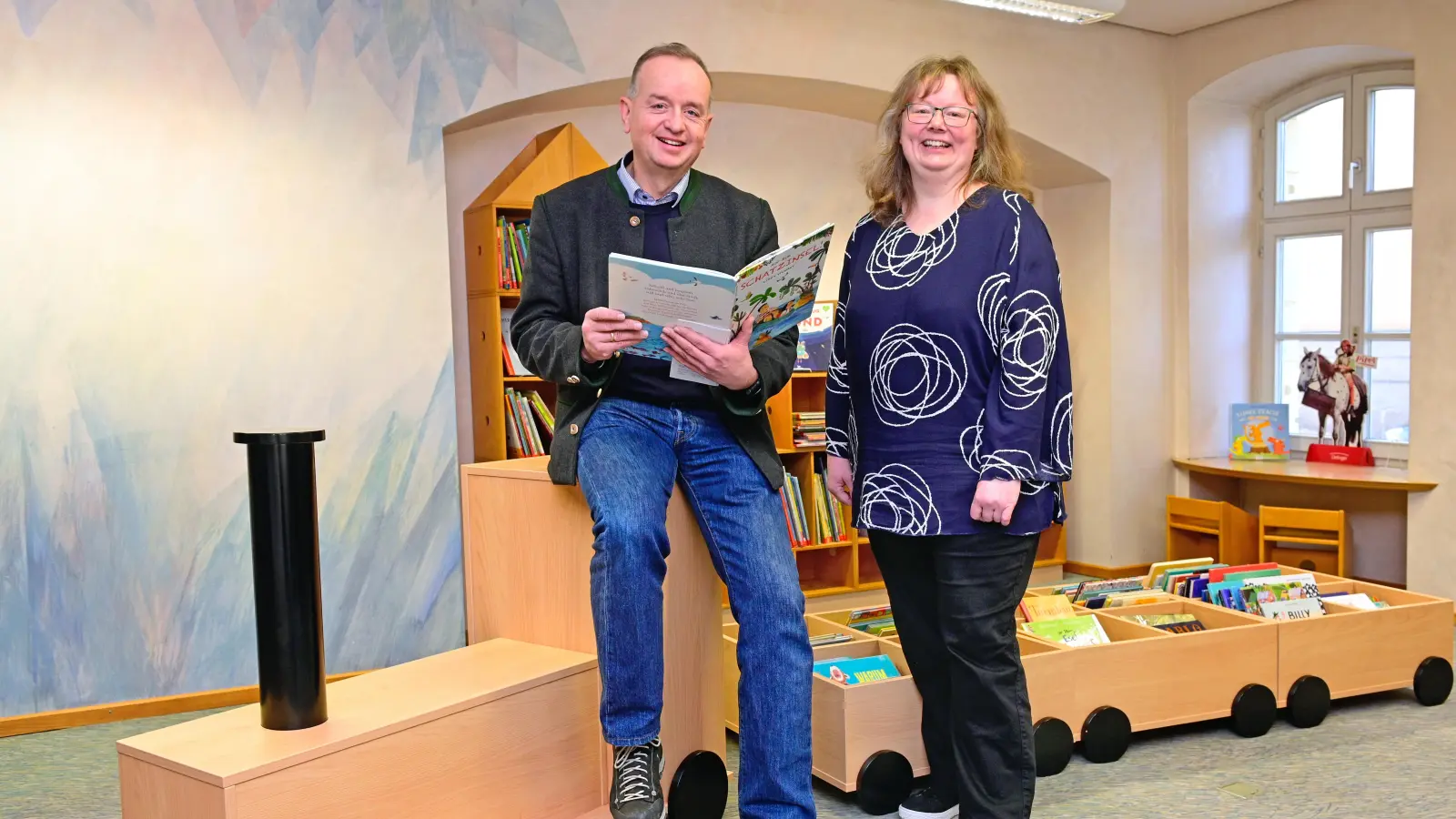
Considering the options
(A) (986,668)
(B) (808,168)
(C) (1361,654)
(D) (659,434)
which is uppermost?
(B) (808,168)

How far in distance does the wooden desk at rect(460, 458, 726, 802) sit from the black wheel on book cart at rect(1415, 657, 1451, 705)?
2228mm

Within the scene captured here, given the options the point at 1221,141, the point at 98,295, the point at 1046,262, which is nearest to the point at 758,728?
the point at 1046,262

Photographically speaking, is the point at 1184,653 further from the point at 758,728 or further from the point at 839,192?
the point at 839,192

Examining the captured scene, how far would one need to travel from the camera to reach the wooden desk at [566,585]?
246cm

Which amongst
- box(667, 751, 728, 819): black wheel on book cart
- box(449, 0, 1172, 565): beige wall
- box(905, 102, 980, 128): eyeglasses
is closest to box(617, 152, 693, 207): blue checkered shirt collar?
box(905, 102, 980, 128): eyeglasses

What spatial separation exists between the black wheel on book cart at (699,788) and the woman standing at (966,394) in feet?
1.70

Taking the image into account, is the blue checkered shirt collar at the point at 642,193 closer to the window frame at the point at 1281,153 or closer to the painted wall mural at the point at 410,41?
the painted wall mural at the point at 410,41

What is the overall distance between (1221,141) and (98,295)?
16.4ft

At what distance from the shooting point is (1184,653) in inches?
126

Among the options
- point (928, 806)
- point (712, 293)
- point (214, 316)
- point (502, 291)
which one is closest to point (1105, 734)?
point (928, 806)

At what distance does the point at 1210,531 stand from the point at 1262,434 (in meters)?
0.67

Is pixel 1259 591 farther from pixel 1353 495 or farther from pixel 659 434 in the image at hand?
pixel 1353 495

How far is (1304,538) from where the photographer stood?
5164 millimetres

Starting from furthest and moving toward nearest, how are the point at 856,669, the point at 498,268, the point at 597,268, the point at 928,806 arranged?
1. the point at 498,268
2. the point at 856,669
3. the point at 928,806
4. the point at 597,268
